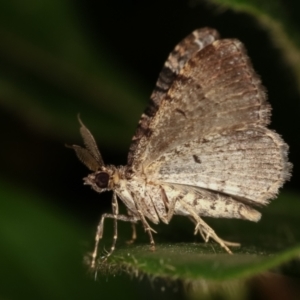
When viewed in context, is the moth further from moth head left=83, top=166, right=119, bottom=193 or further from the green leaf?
the green leaf

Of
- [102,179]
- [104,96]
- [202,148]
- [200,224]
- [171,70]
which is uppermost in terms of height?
[171,70]

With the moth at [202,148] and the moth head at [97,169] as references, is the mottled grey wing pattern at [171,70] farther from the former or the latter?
the moth head at [97,169]

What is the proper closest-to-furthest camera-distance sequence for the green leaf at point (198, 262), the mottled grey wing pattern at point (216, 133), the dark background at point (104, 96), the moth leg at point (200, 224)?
the green leaf at point (198, 262), the mottled grey wing pattern at point (216, 133), the moth leg at point (200, 224), the dark background at point (104, 96)

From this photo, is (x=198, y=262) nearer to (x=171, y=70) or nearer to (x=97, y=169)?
(x=97, y=169)

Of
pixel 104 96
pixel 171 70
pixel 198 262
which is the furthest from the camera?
pixel 104 96

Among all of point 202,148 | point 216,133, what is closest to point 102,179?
point 202,148

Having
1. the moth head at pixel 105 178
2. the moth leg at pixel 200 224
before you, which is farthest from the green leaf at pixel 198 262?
the moth head at pixel 105 178

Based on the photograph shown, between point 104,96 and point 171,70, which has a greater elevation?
point 171,70

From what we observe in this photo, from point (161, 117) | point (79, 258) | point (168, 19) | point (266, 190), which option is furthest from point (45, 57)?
point (266, 190)
